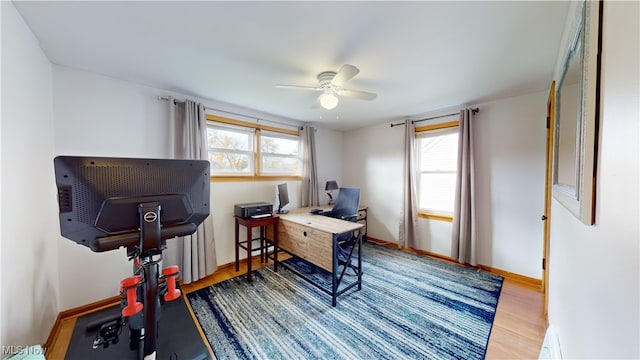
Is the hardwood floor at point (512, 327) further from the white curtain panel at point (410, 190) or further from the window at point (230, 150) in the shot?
the window at point (230, 150)

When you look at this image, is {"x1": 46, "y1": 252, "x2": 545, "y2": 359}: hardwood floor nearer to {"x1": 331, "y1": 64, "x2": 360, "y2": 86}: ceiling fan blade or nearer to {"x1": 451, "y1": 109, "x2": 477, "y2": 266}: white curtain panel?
{"x1": 451, "y1": 109, "x2": 477, "y2": 266}: white curtain panel

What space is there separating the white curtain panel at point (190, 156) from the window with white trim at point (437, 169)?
3191mm

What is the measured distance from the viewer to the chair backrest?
3.09m

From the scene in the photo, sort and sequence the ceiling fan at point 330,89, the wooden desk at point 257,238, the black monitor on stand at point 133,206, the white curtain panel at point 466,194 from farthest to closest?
the white curtain panel at point 466,194 < the wooden desk at point 257,238 < the ceiling fan at point 330,89 < the black monitor on stand at point 133,206

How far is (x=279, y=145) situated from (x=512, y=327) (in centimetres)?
348

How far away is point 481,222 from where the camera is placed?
2.98 meters

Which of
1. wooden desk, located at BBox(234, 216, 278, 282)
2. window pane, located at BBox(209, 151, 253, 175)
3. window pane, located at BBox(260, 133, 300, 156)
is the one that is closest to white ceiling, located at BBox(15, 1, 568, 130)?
window pane, located at BBox(209, 151, 253, 175)

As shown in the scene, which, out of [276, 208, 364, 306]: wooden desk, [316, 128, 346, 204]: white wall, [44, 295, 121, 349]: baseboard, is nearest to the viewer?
[44, 295, 121, 349]: baseboard

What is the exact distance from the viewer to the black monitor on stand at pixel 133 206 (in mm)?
815

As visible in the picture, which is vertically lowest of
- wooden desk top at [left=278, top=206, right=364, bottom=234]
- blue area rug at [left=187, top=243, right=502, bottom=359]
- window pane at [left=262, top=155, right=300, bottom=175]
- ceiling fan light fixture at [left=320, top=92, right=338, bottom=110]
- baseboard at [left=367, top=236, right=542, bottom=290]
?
blue area rug at [left=187, top=243, right=502, bottom=359]

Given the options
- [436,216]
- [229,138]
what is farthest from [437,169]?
[229,138]

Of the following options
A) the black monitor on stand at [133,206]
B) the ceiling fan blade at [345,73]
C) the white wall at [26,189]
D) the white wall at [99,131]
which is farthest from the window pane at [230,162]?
the black monitor on stand at [133,206]

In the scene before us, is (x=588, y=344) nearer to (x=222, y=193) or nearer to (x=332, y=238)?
(x=332, y=238)

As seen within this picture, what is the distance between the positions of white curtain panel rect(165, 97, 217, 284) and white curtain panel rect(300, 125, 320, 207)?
1.60 meters
